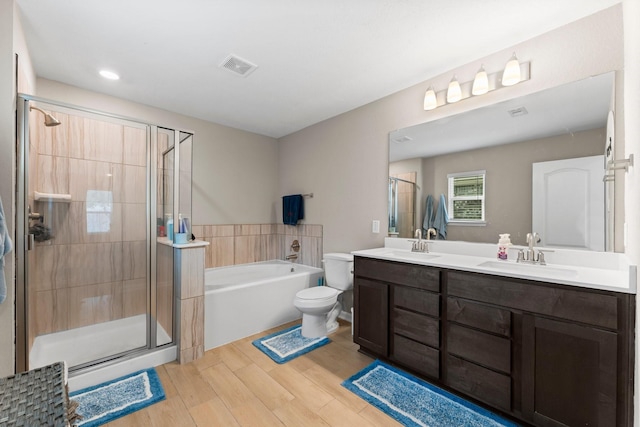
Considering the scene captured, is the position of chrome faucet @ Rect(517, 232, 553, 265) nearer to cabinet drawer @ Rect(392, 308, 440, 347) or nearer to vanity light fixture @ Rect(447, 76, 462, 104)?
cabinet drawer @ Rect(392, 308, 440, 347)

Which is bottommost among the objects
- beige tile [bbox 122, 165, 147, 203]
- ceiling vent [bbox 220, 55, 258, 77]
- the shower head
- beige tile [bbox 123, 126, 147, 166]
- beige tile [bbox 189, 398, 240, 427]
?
beige tile [bbox 189, 398, 240, 427]

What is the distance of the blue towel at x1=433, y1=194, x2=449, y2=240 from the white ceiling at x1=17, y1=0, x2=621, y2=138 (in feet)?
3.52

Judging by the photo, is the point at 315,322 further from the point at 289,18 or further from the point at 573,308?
the point at 289,18

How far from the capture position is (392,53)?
2.02 meters

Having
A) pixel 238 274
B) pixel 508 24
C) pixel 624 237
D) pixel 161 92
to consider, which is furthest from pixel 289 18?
pixel 238 274

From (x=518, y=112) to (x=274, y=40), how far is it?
1745 millimetres

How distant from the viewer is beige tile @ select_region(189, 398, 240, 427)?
159 centimetres

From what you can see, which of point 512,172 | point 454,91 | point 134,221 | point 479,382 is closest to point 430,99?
point 454,91

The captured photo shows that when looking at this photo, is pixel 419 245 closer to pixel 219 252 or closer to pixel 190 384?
pixel 190 384

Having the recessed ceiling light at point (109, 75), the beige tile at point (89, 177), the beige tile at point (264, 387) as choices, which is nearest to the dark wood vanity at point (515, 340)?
the beige tile at point (264, 387)

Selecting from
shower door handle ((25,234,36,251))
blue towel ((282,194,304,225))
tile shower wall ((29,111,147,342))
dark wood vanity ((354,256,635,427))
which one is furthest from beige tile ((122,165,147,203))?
dark wood vanity ((354,256,635,427))

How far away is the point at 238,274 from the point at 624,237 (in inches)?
134

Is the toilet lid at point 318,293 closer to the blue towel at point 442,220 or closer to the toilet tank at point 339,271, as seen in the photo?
the toilet tank at point 339,271

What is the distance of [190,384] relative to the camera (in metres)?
1.94
